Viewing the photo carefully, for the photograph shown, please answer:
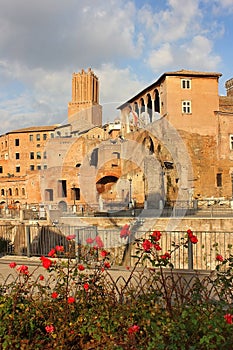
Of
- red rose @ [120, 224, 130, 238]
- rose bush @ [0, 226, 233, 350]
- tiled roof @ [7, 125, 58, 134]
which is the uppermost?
tiled roof @ [7, 125, 58, 134]

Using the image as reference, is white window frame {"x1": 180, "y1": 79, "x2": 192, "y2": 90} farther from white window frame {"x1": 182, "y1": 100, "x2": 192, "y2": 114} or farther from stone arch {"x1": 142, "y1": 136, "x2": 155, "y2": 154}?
stone arch {"x1": 142, "y1": 136, "x2": 155, "y2": 154}

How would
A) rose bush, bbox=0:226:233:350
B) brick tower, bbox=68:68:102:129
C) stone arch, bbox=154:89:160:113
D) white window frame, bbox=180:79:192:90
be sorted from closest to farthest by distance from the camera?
rose bush, bbox=0:226:233:350 → white window frame, bbox=180:79:192:90 → stone arch, bbox=154:89:160:113 → brick tower, bbox=68:68:102:129

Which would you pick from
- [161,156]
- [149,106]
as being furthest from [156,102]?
[161,156]

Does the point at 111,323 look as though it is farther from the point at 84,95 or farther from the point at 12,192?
the point at 84,95

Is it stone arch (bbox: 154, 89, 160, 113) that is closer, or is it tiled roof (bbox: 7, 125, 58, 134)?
stone arch (bbox: 154, 89, 160, 113)

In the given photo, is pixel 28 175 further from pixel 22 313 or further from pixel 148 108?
pixel 22 313

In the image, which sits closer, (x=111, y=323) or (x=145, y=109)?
(x=111, y=323)

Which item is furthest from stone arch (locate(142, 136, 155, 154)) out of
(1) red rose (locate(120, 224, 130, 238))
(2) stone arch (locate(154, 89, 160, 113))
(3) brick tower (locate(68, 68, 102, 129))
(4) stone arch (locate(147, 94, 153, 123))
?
(3) brick tower (locate(68, 68, 102, 129))

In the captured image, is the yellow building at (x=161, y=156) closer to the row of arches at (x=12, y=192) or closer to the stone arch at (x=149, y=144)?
the stone arch at (x=149, y=144)

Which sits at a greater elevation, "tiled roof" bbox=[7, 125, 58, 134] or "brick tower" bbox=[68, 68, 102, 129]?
"brick tower" bbox=[68, 68, 102, 129]

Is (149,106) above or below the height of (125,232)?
above

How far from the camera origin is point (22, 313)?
14.4 feet

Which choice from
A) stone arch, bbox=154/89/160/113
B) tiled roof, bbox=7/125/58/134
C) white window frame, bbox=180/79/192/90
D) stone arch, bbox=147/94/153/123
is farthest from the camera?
tiled roof, bbox=7/125/58/134

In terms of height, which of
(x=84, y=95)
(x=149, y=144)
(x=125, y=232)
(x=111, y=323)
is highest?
(x=84, y=95)
